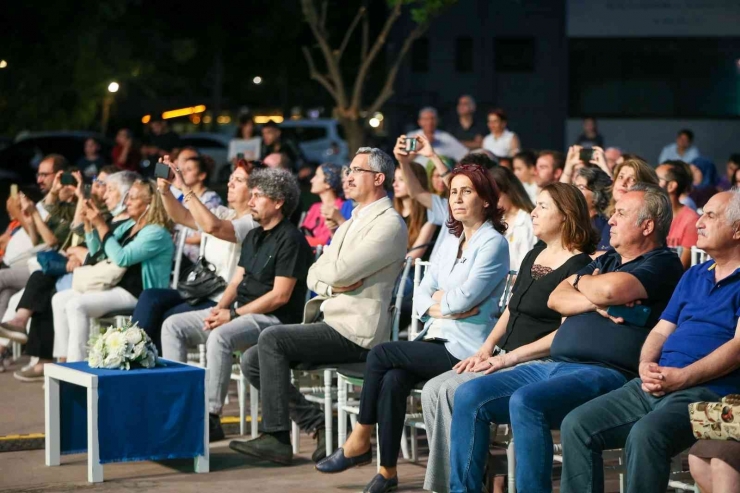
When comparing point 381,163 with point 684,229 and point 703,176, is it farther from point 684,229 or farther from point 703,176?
point 703,176

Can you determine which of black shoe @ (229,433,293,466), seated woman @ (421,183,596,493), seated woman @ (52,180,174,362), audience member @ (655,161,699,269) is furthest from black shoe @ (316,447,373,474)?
seated woman @ (52,180,174,362)

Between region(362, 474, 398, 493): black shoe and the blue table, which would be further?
the blue table

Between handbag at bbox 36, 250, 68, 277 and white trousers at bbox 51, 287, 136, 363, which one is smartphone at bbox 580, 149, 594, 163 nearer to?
white trousers at bbox 51, 287, 136, 363

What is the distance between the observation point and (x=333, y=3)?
1250 inches

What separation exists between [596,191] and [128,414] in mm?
3082

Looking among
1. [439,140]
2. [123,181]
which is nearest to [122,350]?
[123,181]

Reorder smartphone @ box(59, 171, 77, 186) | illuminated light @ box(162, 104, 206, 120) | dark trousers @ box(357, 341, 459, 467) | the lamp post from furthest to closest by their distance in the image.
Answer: illuminated light @ box(162, 104, 206, 120) < the lamp post < smartphone @ box(59, 171, 77, 186) < dark trousers @ box(357, 341, 459, 467)

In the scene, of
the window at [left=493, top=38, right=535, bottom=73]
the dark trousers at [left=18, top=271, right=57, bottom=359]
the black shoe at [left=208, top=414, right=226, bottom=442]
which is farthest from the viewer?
the window at [left=493, top=38, right=535, bottom=73]

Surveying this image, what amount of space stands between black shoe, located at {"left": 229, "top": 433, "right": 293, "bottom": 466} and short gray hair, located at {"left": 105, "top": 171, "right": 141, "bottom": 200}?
10.5ft

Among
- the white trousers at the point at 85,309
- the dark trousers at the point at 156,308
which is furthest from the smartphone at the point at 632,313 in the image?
the white trousers at the point at 85,309

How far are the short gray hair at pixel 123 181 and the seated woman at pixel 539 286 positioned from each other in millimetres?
4246

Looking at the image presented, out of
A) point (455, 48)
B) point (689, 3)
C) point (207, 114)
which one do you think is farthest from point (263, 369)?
point (207, 114)

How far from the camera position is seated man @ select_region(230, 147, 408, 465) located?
7.07m

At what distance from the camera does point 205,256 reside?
29.1ft
